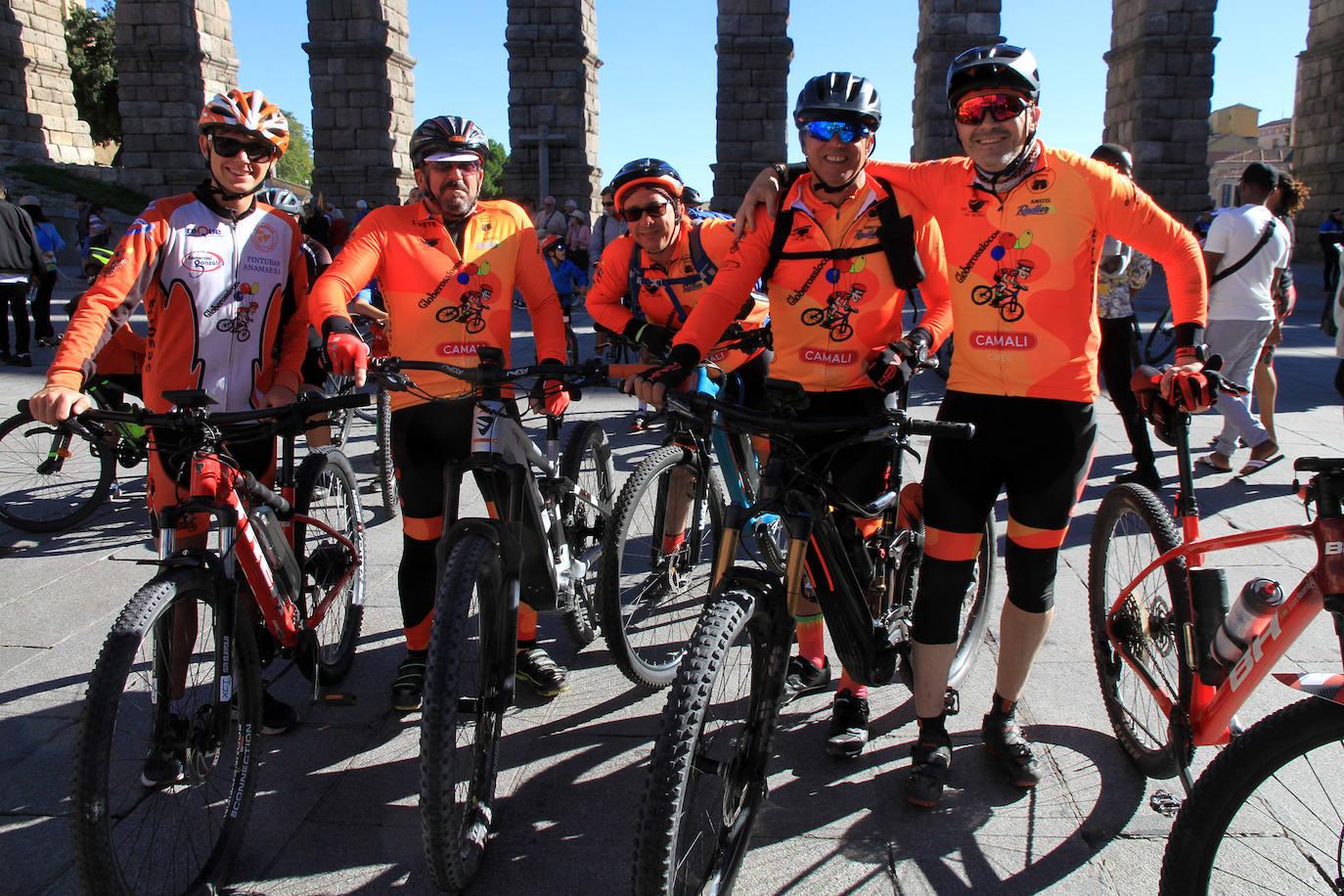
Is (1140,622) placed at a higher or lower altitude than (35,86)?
lower

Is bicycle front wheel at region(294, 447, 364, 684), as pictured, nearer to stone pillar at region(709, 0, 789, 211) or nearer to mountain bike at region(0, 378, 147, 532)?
mountain bike at region(0, 378, 147, 532)

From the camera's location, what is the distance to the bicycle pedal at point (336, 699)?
144 inches

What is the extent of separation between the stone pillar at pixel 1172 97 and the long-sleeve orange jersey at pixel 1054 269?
17215 mm

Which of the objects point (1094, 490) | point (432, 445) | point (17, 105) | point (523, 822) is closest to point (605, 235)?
point (1094, 490)

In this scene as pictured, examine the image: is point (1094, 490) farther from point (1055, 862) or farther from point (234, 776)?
point (234, 776)

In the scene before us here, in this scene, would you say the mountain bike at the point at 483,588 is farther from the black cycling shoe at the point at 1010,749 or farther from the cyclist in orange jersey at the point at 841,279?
the black cycling shoe at the point at 1010,749

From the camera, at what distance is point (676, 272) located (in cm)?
441

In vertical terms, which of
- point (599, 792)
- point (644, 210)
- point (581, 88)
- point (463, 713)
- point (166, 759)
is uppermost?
point (581, 88)

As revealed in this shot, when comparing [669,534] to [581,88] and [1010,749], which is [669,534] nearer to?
[1010,749]

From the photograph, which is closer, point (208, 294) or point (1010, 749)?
point (1010, 749)

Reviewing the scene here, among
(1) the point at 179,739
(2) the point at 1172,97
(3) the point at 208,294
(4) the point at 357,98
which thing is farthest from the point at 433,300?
(2) the point at 1172,97

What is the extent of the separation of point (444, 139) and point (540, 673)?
77.8 inches

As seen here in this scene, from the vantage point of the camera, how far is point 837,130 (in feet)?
10.1

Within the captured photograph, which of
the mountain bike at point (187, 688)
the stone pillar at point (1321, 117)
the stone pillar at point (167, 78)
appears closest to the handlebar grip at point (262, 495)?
the mountain bike at point (187, 688)
